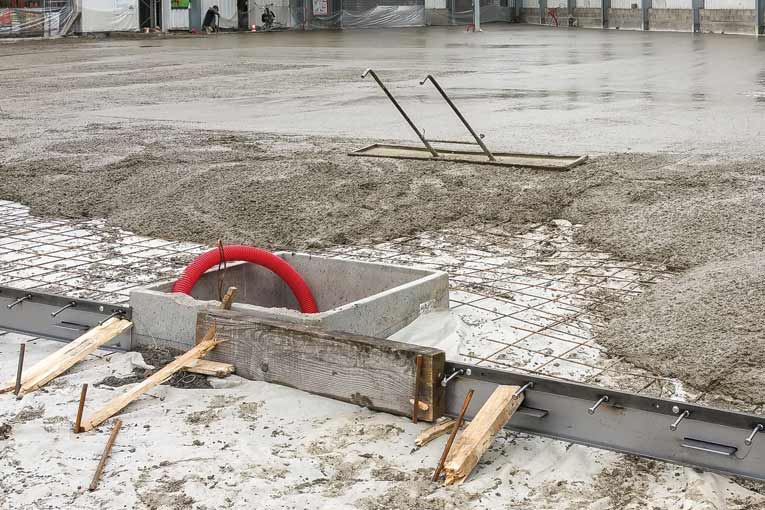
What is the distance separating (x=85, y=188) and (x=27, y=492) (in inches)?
248

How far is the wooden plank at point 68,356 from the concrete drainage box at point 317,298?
152 millimetres

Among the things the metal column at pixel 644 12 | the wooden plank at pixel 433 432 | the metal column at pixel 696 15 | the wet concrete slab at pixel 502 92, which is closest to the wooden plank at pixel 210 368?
the wooden plank at pixel 433 432

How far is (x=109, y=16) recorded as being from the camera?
4131 centimetres

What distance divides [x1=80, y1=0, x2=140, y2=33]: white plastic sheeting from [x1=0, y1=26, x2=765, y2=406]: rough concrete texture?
1816 cm

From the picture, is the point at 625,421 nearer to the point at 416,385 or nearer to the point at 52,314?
the point at 416,385

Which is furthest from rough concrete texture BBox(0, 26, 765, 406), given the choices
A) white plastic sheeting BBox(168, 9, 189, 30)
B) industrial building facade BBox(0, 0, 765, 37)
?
white plastic sheeting BBox(168, 9, 189, 30)

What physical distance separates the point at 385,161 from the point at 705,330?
538 cm

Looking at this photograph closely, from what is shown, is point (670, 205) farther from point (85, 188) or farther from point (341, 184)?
point (85, 188)

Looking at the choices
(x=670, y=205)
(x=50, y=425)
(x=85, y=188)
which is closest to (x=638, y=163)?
(x=670, y=205)

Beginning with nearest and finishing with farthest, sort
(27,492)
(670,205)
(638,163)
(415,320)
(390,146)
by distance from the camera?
(27,492) → (415,320) → (670,205) → (638,163) → (390,146)

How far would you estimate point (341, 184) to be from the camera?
9.34 meters

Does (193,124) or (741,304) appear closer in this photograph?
(741,304)

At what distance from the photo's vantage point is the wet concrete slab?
12.6 m

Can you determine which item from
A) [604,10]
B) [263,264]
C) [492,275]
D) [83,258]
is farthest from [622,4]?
[263,264]
